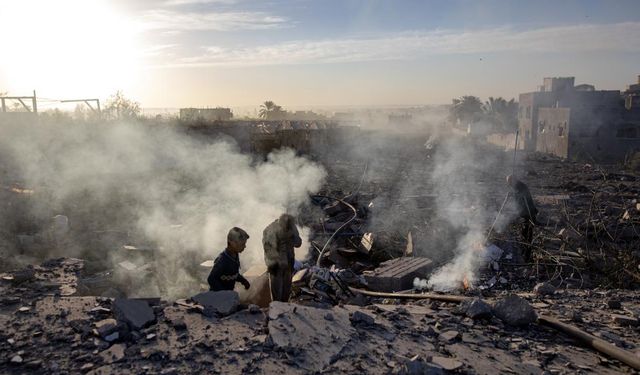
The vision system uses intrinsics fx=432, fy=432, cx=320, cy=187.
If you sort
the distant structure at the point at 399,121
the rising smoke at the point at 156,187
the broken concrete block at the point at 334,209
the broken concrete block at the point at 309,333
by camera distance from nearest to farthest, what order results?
the broken concrete block at the point at 309,333
the rising smoke at the point at 156,187
the broken concrete block at the point at 334,209
the distant structure at the point at 399,121

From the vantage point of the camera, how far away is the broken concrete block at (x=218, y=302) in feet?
13.6

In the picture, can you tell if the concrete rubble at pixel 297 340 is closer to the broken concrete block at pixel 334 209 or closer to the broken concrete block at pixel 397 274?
the broken concrete block at pixel 397 274

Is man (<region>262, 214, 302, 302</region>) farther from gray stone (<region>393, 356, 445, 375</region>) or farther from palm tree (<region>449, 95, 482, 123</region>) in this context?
palm tree (<region>449, 95, 482, 123</region>)

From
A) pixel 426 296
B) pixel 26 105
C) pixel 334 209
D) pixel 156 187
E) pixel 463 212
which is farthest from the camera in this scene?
pixel 26 105

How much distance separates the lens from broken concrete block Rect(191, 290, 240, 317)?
414cm

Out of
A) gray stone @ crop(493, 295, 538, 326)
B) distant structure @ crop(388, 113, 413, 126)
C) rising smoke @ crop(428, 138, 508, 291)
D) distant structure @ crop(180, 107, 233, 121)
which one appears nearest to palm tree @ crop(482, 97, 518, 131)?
distant structure @ crop(388, 113, 413, 126)

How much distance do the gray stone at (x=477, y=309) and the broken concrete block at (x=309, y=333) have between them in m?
1.24

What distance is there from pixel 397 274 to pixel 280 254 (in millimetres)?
2317

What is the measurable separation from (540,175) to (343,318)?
1859 cm

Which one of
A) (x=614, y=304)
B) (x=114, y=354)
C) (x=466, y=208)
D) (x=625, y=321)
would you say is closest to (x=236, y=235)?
(x=114, y=354)

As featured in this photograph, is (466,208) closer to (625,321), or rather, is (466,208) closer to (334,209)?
(334,209)

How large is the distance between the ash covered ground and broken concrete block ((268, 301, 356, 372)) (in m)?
0.02

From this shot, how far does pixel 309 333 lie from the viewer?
12.5 feet

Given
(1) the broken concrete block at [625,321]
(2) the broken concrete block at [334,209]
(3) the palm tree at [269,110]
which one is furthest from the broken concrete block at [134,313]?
(3) the palm tree at [269,110]
